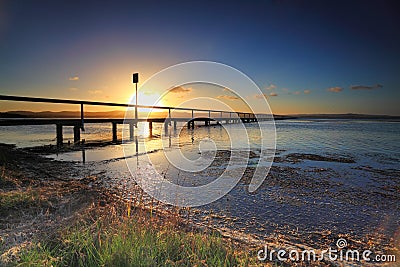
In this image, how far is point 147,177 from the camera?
507cm

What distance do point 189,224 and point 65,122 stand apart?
400 inches

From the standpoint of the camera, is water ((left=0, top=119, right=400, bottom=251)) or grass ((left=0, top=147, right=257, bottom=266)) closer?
grass ((left=0, top=147, right=257, bottom=266))

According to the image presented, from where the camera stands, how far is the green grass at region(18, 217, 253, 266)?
1877 millimetres

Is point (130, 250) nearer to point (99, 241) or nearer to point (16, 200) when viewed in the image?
point (99, 241)

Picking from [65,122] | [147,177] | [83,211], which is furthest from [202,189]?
[65,122]

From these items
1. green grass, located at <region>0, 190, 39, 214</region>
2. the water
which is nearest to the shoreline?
the water

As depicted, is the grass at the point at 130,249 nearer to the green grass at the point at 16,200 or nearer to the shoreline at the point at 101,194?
the shoreline at the point at 101,194
